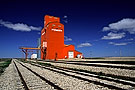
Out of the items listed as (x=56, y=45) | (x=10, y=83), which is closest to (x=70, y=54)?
(x=56, y=45)

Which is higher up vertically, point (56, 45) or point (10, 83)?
point (56, 45)

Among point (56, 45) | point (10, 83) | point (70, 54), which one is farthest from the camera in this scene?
point (70, 54)

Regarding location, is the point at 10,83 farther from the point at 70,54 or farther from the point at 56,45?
the point at 70,54

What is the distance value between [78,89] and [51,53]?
3340 centimetres

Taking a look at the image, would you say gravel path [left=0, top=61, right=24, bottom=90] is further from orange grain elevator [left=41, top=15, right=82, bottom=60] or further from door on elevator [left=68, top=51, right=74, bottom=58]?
door on elevator [left=68, top=51, right=74, bottom=58]

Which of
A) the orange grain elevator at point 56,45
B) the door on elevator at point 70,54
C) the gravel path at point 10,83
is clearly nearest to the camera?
the gravel path at point 10,83

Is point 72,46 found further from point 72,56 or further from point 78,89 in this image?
point 78,89

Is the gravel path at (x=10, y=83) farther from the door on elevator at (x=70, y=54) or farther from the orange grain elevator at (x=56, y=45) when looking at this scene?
the door on elevator at (x=70, y=54)

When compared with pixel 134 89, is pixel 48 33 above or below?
above

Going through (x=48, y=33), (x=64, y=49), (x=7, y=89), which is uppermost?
(x=48, y=33)

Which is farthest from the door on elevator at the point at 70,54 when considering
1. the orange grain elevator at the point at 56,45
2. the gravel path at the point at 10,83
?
the gravel path at the point at 10,83

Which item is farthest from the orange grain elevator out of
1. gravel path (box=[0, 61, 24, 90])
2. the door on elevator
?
gravel path (box=[0, 61, 24, 90])

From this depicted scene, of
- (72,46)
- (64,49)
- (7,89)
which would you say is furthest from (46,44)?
(7,89)

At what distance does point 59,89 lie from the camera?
4.96m
